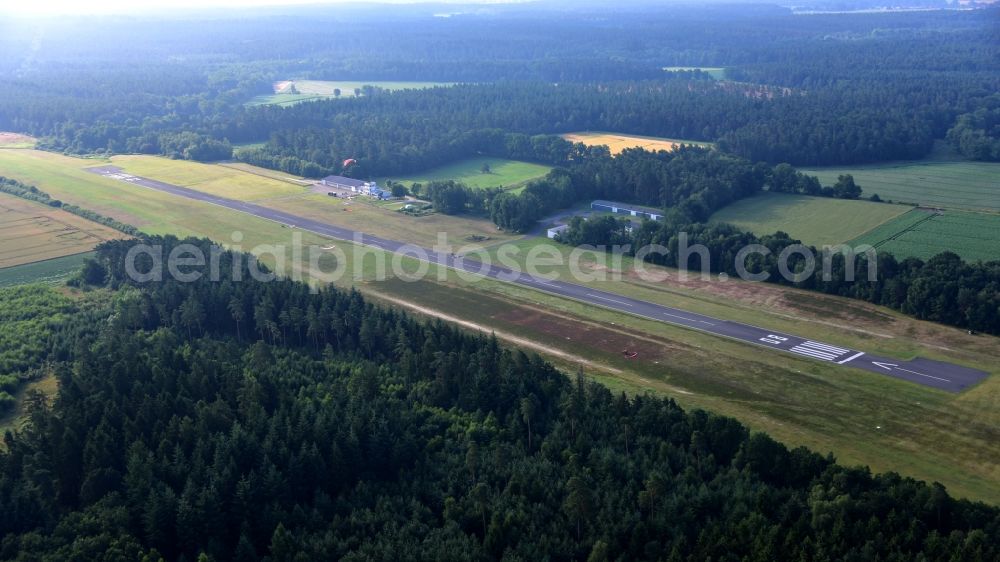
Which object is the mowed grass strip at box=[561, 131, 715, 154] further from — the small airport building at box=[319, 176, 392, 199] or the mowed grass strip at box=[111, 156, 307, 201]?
the mowed grass strip at box=[111, 156, 307, 201]

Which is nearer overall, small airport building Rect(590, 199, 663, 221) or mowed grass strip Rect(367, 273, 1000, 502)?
mowed grass strip Rect(367, 273, 1000, 502)

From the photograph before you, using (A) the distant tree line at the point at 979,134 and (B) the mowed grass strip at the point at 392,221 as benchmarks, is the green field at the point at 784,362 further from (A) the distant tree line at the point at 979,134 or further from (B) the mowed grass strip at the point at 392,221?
(A) the distant tree line at the point at 979,134

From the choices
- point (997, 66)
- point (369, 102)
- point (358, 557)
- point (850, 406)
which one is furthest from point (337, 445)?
point (997, 66)

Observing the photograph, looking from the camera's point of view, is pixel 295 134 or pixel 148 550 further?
pixel 295 134

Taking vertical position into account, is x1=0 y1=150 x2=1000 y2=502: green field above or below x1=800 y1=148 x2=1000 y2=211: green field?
below

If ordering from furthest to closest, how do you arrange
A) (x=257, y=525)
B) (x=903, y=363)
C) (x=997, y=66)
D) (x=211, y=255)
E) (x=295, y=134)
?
(x=997, y=66), (x=295, y=134), (x=211, y=255), (x=903, y=363), (x=257, y=525)

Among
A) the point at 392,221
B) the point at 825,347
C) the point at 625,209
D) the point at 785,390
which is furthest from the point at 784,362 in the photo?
the point at 392,221

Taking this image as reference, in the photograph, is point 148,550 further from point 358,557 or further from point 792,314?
point 792,314

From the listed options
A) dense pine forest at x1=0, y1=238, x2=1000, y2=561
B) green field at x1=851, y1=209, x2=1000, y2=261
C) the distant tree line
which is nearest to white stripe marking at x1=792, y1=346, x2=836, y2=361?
dense pine forest at x1=0, y1=238, x2=1000, y2=561
